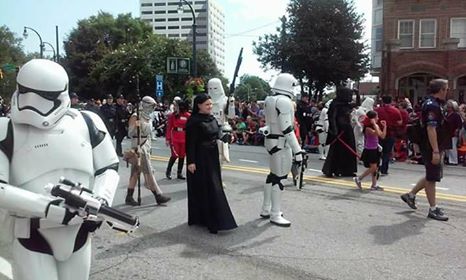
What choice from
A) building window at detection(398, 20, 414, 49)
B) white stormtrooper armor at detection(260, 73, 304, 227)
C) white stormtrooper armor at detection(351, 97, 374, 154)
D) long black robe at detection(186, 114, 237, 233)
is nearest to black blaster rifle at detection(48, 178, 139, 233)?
long black robe at detection(186, 114, 237, 233)

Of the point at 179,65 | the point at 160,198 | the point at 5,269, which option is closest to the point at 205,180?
the point at 160,198

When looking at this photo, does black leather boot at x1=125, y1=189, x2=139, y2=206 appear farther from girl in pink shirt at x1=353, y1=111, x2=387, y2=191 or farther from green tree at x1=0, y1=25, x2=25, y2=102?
green tree at x1=0, y1=25, x2=25, y2=102

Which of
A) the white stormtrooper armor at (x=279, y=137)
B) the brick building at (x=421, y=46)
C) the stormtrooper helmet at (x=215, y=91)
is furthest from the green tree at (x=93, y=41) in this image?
the white stormtrooper armor at (x=279, y=137)

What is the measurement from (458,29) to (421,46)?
2.23 m

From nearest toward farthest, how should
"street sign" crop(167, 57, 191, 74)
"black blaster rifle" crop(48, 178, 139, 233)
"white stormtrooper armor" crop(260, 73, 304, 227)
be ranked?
"black blaster rifle" crop(48, 178, 139, 233)
"white stormtrooper armor" crop(260, 73, 304, 227)
"street sign" crop(167, 57, 191, 74)

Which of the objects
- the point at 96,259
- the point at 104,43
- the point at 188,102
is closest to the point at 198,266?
the point at 96,259

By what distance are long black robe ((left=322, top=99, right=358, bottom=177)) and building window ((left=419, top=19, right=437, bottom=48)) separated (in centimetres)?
2038

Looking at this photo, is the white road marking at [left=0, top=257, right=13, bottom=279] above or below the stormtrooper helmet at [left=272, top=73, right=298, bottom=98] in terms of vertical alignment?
below

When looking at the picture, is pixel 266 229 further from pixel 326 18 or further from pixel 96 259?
pixel 326 18

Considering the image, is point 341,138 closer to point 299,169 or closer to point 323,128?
point 299,169

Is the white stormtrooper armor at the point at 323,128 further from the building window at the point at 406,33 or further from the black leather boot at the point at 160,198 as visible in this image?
the building window at the point at 406,33

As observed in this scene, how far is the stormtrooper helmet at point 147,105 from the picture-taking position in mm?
7953

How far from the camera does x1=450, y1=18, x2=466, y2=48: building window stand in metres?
27.9

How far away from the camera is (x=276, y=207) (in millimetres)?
6645
